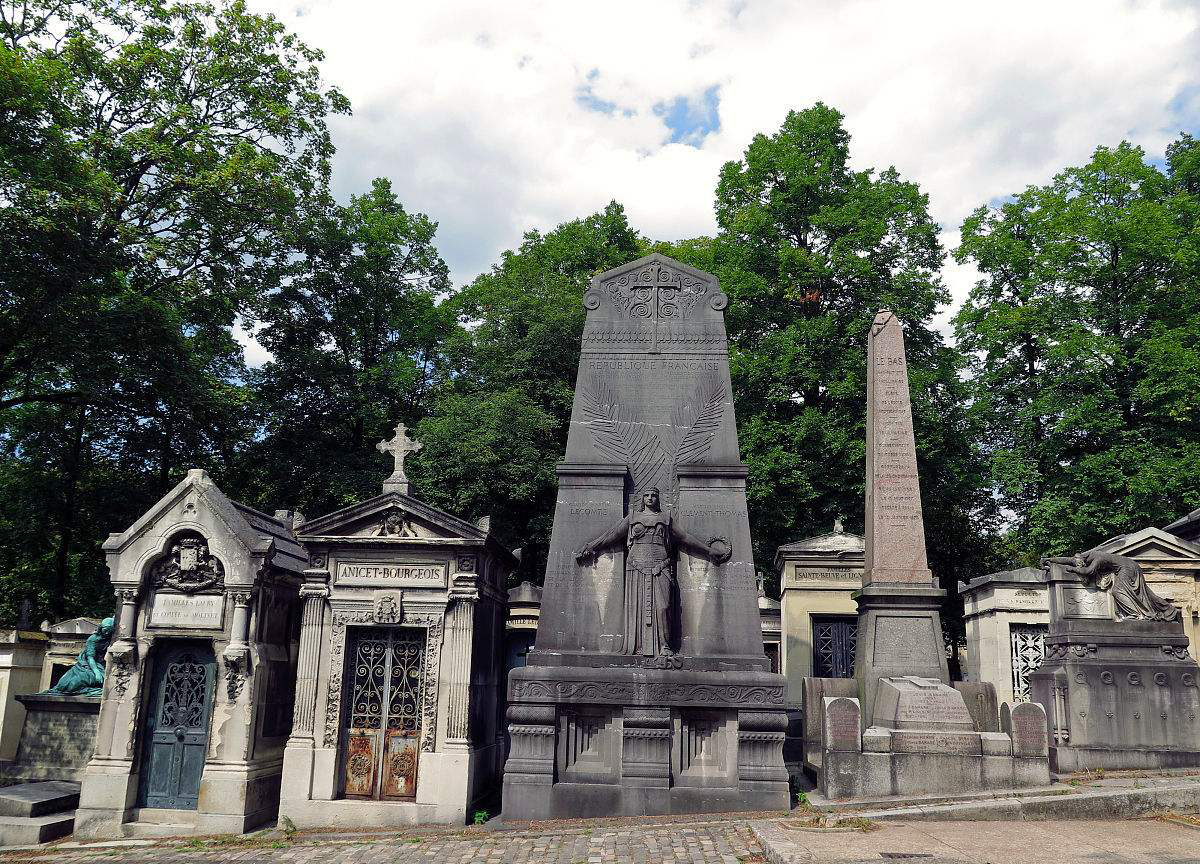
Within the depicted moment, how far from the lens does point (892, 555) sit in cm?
1146

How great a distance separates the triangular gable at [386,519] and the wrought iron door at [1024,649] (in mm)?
10755

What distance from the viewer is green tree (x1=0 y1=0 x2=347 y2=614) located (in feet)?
53.4

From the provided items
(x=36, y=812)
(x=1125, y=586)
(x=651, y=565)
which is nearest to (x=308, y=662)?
(x=36, y=812)

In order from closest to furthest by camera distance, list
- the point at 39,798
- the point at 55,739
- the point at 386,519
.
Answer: the point at 39,798, the point at 386,519, the point at 55,739

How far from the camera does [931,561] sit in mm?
28062

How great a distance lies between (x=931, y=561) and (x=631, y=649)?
2076cm

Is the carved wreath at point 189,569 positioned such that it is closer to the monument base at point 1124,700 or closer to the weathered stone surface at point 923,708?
the weathered stone surface at point 923,708

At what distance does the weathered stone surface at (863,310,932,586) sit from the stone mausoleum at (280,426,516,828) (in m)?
5.32

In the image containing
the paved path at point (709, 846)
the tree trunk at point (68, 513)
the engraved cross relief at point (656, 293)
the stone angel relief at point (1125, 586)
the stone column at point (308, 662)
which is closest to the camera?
the paved path at point (709, 846)

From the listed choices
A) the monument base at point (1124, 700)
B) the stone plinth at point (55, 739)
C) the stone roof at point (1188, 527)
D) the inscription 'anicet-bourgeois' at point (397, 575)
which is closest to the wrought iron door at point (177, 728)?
the stone plinth at point (55, 739)

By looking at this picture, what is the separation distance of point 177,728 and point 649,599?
642 cm

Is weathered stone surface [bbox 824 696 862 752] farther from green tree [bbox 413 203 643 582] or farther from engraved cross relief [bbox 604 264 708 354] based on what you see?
green tree [bbox 413 203 643 582]

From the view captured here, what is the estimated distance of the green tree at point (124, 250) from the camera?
16281 millimetres

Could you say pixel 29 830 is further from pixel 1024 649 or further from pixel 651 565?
pixel 1024 649
